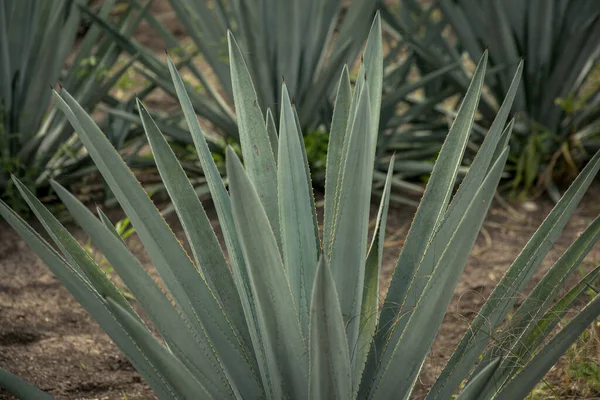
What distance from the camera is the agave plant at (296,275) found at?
47.0 inches

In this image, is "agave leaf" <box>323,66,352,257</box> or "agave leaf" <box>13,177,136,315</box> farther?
"agave leaf" <box>323,66,352,257</box>

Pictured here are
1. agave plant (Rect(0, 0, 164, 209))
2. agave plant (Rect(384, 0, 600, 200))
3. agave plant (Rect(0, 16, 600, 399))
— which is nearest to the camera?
agave plant (Rect(0, 16, 600, 399))

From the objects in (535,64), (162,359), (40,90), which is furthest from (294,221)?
(535,64)

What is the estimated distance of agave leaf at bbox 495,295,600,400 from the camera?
1.16 meters

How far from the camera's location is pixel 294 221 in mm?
1360

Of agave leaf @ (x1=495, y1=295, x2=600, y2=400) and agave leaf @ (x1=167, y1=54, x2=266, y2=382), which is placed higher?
agave leaf @ (x1=167, y1=54, x2=266, y2=382)

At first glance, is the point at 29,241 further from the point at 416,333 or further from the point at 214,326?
the point at 416,333

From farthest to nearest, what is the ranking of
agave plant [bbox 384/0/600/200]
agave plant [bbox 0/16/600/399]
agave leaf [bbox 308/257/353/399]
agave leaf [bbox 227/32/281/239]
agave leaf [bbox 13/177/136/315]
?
agave plant [bbox 384/0/600/200] → agave leaf [bbox 227/32/281/239] → agave leaf [bbox 13/177/136/315] → agave plant [bbox 0/16/600/399] → agave leaf [bbox 308/257/353/399]

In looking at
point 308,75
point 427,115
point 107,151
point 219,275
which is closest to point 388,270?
point 308,75

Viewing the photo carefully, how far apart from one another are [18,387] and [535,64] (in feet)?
8.15

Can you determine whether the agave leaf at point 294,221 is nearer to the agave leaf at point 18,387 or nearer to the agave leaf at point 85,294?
the agave leaf at point 85,294

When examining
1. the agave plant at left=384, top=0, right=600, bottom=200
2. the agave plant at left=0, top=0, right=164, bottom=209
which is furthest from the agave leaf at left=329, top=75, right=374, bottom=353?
the agave plant at left=384, top=0, right=600, bottom=200

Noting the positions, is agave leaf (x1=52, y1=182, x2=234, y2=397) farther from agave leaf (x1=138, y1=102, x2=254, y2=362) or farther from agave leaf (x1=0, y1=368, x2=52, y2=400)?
agave leaf (x1=0, y1=368, x2=52, y2=400)

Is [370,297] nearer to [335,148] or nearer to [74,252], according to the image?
[335,148]
